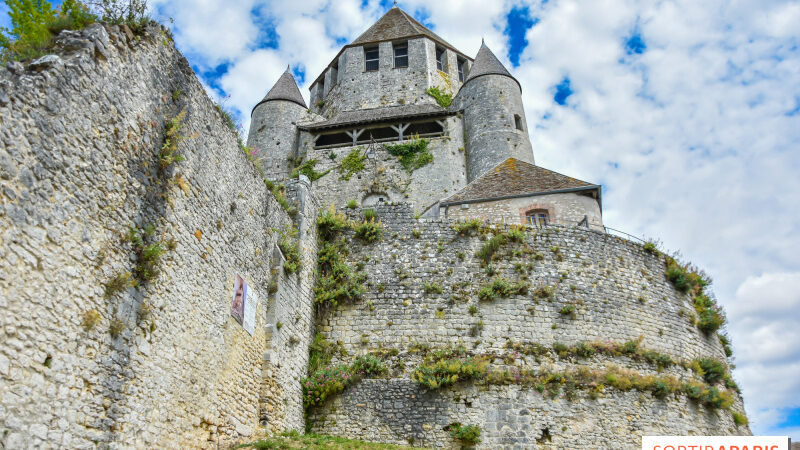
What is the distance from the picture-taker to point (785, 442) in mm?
7270

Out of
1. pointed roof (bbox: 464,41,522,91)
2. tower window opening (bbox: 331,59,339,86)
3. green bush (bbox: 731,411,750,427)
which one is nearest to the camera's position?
green bush (bbox: 731,411,750,427)

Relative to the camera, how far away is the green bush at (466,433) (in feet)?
36.0

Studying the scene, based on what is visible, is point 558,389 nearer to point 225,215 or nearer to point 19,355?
point 225,215

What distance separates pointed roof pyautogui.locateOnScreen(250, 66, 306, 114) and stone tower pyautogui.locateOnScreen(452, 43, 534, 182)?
7408 millimetres

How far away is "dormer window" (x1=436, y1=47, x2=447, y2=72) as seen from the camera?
103 feet

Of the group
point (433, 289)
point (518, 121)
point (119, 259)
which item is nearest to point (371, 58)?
point (518, 121)

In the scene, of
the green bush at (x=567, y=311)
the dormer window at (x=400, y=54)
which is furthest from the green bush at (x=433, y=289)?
the dormer window at (x=400, y=54)

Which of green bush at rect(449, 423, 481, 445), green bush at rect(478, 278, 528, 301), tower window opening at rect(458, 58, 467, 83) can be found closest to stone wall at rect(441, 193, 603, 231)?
green bush at rect(478, 278, 528, 301)

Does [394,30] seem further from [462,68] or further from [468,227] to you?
[468,227]

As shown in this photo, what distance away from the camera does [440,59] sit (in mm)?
31984

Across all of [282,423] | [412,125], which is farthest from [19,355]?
[412,125]

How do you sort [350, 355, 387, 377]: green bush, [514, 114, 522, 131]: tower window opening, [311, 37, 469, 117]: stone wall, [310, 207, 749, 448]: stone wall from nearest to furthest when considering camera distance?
[310, 207, 749, 448]: stone wall < [350, 355, 387, 377]: green bush < [514, 114, 522, 131]: tower window opening < [311, 37, 469, 117]: stone wall

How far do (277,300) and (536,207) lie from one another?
850 cm

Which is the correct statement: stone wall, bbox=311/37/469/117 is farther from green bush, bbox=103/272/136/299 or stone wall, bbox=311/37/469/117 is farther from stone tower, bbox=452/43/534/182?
green bush, bbox=103/272/136/299
